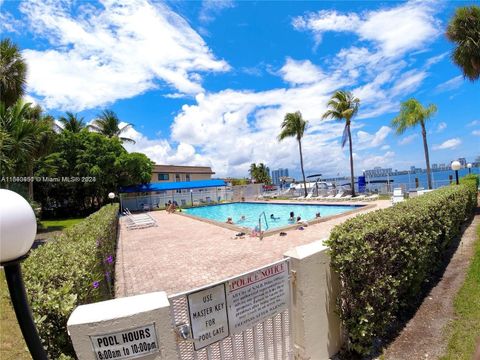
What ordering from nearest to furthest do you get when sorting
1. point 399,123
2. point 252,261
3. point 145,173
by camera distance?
1. point 252,261
2. point 399,123
3. point 145,173

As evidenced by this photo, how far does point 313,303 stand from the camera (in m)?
3.26

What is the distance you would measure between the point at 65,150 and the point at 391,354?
105 ft

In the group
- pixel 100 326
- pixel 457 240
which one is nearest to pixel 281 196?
pixel 457 240

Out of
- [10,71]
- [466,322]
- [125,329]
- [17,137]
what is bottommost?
[466,322]

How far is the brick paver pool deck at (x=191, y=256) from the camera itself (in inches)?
273

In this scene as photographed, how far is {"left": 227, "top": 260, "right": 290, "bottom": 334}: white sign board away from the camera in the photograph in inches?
104

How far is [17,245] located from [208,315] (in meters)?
1.58

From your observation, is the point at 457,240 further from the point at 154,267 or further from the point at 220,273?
the point at 154,267

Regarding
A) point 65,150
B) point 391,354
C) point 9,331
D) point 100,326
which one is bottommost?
point 391,354

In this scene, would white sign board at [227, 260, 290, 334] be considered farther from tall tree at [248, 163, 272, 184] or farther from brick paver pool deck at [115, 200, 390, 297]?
tall tree at [248, 163, 272, 184]

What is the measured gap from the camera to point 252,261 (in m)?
8.16

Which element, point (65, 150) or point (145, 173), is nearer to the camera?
point (65, 150)

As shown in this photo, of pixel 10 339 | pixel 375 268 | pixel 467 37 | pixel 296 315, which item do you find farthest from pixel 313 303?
pixel 467 37

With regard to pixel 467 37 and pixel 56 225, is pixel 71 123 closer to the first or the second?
pixel 56 225
